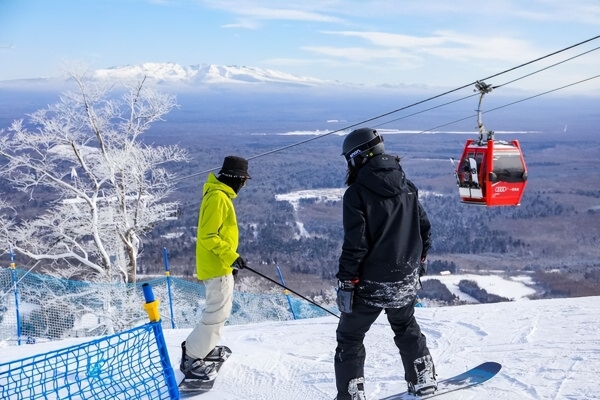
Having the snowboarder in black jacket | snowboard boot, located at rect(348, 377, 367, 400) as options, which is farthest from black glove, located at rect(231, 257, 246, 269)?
snowboard boot, located at rect(348, 377, 367, 400)

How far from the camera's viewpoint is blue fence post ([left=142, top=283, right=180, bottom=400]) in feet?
9.99

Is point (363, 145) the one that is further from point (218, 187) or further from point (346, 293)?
point (218, 187)

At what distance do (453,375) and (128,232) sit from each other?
54.2 feet

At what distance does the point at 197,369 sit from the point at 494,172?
5108 millimetres

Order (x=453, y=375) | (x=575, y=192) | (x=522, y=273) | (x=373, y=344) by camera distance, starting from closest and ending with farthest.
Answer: (x=453, y=375)
(x=373, y=344)
(x=522, y=273)
(x=575, y=192)

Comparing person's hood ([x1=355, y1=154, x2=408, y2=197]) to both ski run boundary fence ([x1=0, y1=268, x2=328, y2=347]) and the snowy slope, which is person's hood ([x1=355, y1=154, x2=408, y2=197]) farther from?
ski run boundary fence ([x1=0, y1=268, x2=328, y2=347])

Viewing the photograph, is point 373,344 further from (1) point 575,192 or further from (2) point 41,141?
(1) point 575,192

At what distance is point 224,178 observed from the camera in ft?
13.7

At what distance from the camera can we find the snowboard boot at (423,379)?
3550mm

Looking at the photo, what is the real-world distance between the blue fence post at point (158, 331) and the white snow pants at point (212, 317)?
85cm

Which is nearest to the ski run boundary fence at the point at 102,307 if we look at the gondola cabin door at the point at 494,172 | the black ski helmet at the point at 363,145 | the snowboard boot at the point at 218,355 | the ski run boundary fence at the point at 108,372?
the gondola cabin door at the point at 494,172

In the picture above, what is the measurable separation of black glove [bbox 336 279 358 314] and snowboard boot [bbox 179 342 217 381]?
1.53m

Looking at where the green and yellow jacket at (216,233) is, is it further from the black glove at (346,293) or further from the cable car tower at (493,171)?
the cable car tower at (493,171)

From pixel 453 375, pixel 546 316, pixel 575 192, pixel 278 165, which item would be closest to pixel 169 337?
pixel 453 375
